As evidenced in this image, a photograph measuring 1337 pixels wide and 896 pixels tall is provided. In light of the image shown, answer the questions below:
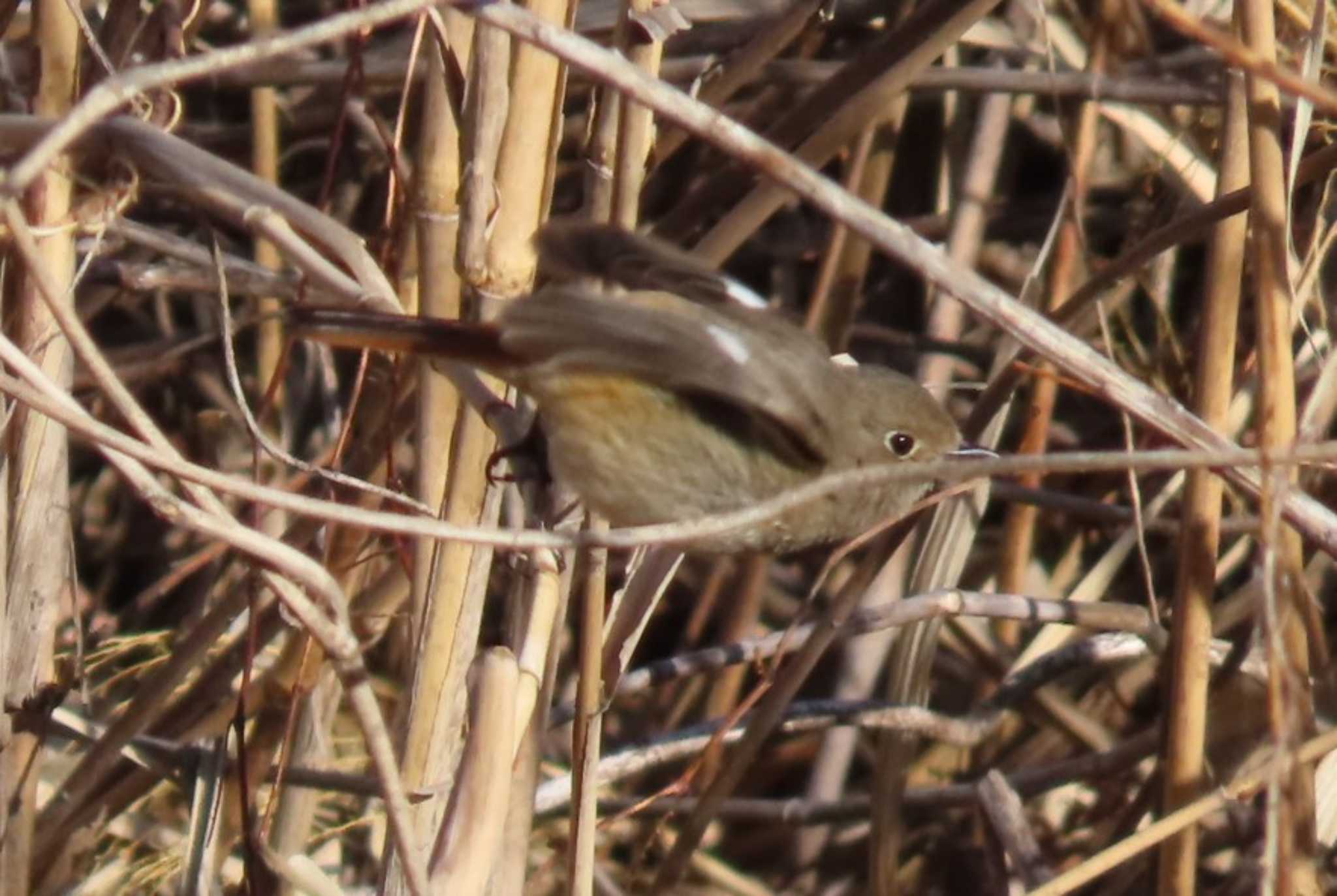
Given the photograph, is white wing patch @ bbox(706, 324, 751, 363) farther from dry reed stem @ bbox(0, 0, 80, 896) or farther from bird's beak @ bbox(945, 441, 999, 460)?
dry reed stem @ bbox(0, 0, 80, 896)

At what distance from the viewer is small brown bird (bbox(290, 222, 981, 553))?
6.46 ft

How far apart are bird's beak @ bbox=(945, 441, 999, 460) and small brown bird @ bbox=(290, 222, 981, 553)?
0.01 meters

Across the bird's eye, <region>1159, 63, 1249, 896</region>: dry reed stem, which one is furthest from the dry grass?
the bird's eye

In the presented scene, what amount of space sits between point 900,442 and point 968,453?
157mm

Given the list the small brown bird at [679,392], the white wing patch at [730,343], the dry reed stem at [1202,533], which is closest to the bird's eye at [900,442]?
the small brown bird at [679,392]

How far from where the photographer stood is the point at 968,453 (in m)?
2.40

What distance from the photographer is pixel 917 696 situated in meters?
2.85

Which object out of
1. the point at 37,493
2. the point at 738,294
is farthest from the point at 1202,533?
the point at 37,493

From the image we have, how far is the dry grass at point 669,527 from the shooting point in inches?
65.6

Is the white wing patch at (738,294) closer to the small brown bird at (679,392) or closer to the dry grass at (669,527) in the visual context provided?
the small brown bird at (679,392)

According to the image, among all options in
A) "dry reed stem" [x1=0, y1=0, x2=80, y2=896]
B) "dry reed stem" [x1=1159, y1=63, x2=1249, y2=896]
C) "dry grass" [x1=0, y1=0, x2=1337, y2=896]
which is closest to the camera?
"dry grass" [x1=0, y1=0, x2=1337, y2=896]

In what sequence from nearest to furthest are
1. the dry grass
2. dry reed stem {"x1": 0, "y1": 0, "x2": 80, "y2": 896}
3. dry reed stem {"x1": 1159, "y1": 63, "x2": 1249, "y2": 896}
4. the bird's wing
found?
the dry grass
the bird's wing
dry reed stem {"x1": 1159, "y1": 63, "x2": 1249, "y2": 896}
dry reed stem {"x1": 0, "y1": 0, "x2": 80, "y2": 896}

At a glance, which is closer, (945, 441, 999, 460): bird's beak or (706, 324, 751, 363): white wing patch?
(706, 324, 751, 363): white wing patch

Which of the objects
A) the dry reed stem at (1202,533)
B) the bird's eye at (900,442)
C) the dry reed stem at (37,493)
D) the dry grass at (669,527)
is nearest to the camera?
the dry grass at (669,527)
